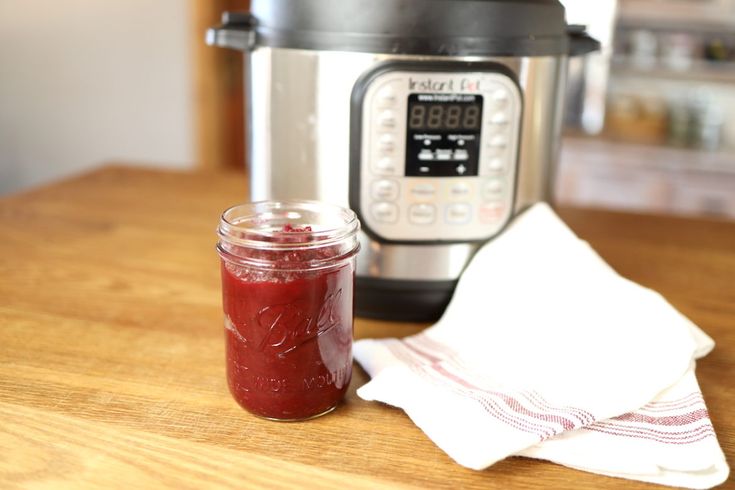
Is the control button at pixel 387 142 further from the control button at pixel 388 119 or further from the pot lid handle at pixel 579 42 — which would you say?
the pot lid handle at pixel 579 42

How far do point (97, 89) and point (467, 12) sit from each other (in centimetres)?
247

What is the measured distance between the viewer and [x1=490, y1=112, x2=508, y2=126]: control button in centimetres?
66

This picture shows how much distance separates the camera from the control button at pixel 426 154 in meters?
0.66

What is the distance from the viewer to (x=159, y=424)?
51 centimetres

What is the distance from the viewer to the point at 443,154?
0.66 meters

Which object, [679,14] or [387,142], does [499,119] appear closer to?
[387,142]

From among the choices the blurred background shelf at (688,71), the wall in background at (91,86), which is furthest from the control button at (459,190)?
the wall in background at (91,86)

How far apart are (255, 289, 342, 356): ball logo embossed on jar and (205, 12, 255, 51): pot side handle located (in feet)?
1.00

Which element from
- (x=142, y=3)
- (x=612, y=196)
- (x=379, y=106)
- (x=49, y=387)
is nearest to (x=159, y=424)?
(x=49, y=387)

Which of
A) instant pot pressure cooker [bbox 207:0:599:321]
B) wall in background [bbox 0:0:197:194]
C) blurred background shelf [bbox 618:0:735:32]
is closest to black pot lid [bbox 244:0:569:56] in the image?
instant pot pressure cooker [bbox 207:0:599:321]

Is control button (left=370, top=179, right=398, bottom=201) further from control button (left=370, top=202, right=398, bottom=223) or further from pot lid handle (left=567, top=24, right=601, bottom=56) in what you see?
pot lid handle (left=567, top=24, right=601, bottom=56)

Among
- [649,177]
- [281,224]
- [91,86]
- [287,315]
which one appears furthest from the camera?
[91,86]

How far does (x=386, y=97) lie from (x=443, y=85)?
5cm

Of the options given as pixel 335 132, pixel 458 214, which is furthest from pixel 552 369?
pixel 335 132
